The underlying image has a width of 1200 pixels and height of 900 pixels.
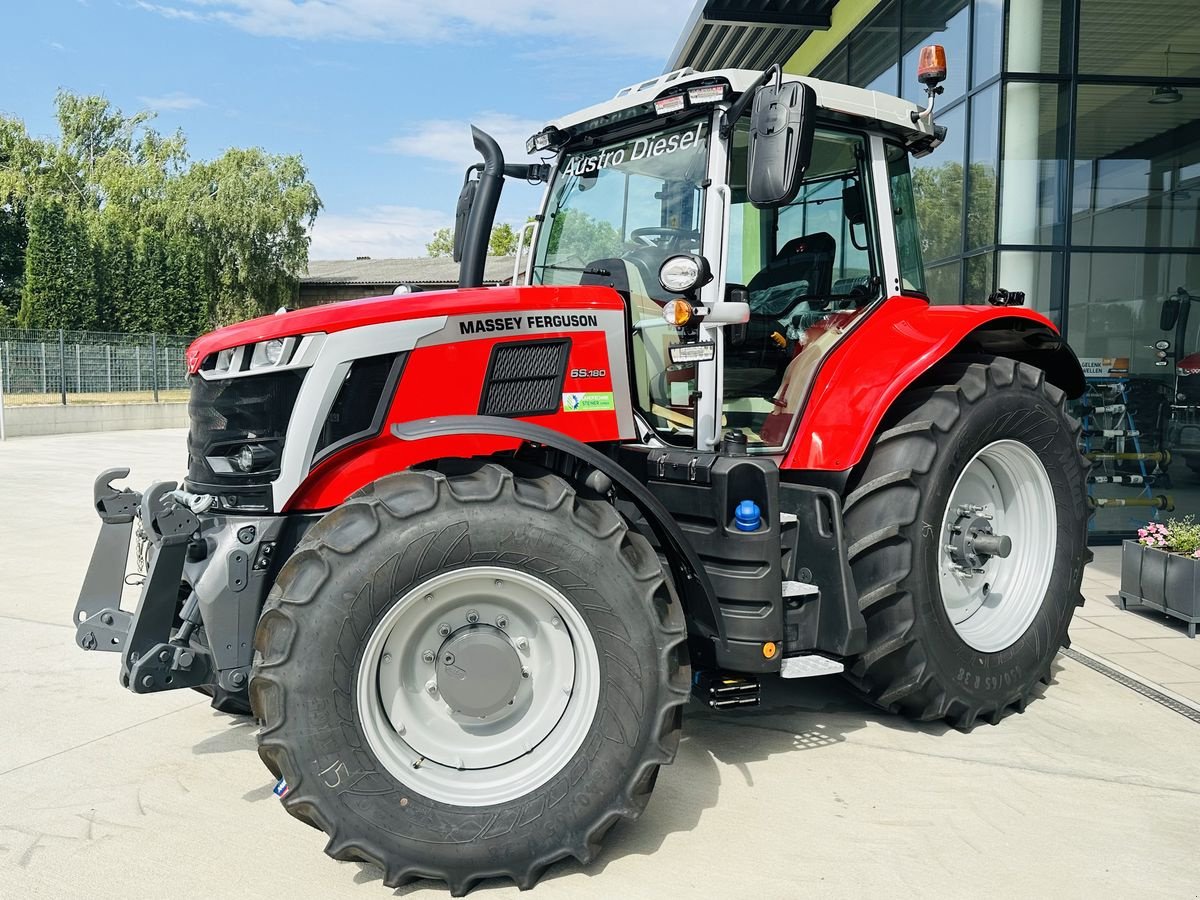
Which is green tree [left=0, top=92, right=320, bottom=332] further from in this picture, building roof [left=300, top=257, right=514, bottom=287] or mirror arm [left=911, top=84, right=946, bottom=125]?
mirror arm [left=911, top=84, right=946, bottom=125]

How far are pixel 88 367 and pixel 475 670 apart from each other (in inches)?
793

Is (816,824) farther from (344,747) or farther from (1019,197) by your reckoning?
(1019,197)

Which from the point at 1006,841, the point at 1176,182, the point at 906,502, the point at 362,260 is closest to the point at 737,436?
the point at 906,502

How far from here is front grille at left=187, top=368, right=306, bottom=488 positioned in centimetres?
298

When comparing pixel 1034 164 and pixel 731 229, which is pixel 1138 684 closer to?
pixel 731 229

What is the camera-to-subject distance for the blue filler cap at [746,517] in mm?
3211

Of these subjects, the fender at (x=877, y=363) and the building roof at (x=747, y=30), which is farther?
the building roof at (x=747, y=30)

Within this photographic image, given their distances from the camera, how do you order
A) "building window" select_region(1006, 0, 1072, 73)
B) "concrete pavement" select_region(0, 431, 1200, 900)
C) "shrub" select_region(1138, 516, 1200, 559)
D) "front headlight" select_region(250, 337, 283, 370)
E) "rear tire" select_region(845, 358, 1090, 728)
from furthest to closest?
"building window" select_region(1006, 0, 1072, 73) → "shrub" select_region(1138, 516, 1200, 559) → "rear tire" select_region(845, 358, 1090, 728) → "front headlight" select_region(250, 337, 283, 370) → "concrete pavement" select_region(0, 431, 1200, 900)

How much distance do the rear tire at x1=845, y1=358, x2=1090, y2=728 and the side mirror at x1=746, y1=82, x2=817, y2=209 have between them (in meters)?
1.13

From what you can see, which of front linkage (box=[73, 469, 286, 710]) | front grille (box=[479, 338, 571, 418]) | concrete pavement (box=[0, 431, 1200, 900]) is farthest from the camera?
front grille (box=[479, 338, 571, 418])

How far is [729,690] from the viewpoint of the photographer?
329cm

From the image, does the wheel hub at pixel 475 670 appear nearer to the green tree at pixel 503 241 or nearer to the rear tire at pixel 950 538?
the rear tire at pixel 950 538

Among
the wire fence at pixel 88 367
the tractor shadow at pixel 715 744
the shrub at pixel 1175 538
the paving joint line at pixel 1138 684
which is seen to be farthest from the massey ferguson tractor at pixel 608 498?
the wire fence at pixel 88 367

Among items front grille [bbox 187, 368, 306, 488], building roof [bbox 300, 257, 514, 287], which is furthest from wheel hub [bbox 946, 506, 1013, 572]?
building roof [bbox 300, 257, 514, 287]
